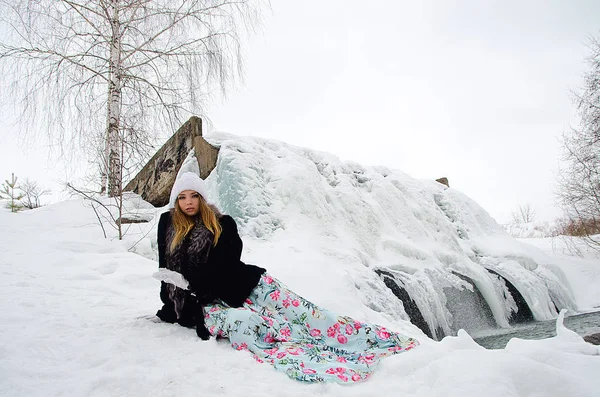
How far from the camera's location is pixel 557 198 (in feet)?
29.7

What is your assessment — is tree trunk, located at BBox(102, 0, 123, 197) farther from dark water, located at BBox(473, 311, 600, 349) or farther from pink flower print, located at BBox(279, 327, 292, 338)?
dark water, located at BBox(473, 311, 600, 349)

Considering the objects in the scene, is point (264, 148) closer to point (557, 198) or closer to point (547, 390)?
point (547, 390)

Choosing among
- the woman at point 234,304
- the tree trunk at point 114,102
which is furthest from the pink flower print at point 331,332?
the tree trunk at point 114,102

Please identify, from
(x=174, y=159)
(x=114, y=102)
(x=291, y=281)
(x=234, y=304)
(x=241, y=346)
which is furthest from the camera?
(x=114, y=102)

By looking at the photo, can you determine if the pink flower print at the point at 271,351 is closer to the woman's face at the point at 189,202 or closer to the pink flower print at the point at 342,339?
the pink flower print at the point at 342,339

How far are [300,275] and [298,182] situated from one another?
5.69ft

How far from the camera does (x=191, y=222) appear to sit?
2355mm

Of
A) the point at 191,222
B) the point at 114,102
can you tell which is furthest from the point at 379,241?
the point at 114,102

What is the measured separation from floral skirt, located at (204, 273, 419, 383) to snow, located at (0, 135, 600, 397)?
3.2 inches

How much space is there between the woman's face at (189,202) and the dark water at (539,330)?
3.60m

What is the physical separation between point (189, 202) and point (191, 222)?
13 cm

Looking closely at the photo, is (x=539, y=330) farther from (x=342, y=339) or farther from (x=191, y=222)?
(x=191, y=222)

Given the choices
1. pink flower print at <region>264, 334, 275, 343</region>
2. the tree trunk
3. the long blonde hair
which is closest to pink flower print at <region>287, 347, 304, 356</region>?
pink flower print at <region>264, 334, 275, 343</region>

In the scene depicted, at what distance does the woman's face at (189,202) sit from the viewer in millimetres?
2363
